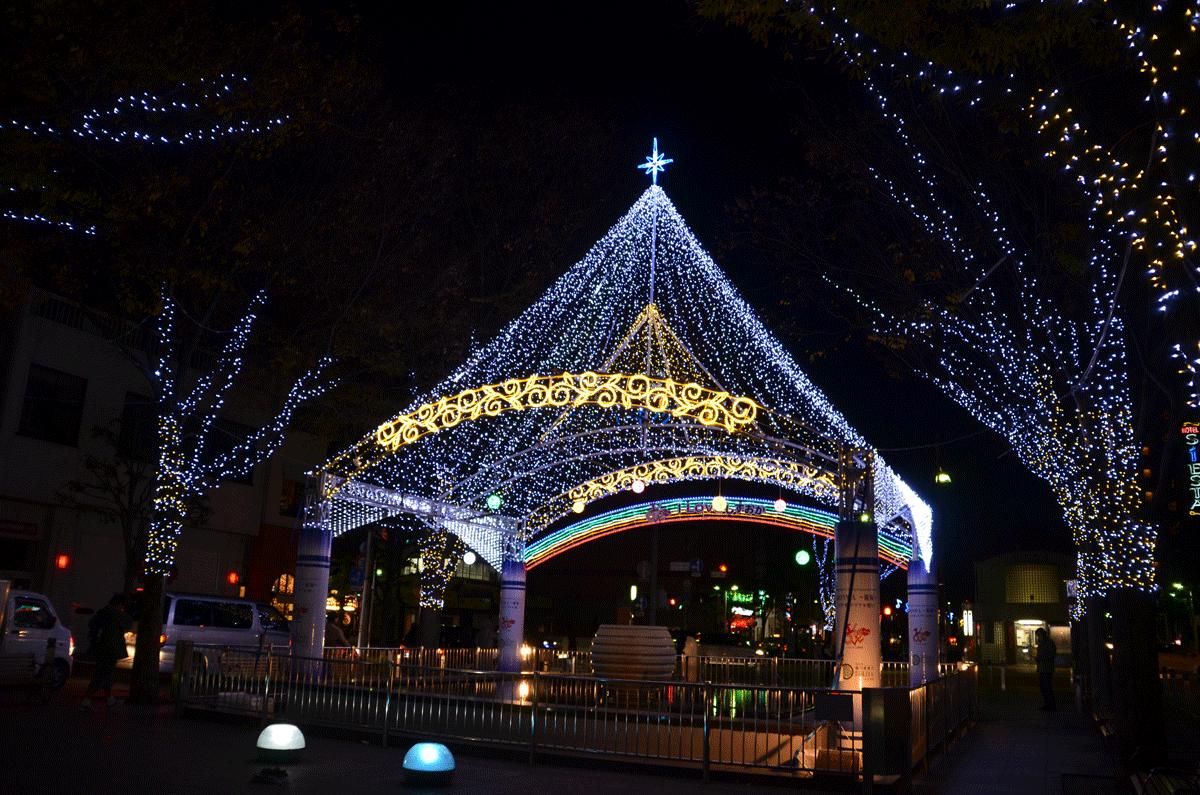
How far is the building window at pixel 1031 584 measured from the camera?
52.6 meters

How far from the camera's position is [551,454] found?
74.7 feet

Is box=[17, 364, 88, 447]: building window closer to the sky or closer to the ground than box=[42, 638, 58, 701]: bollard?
closer to the sky

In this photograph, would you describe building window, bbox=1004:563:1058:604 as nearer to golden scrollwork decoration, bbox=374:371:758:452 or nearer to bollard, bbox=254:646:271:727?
golden scrollwork decoration, bbox=374:371:758:452

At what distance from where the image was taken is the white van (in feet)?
68.4

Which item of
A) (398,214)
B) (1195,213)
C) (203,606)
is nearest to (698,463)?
(398,214)

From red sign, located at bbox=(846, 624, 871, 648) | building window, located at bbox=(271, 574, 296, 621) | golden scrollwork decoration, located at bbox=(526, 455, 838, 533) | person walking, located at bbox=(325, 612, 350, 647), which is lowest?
person walking, located at bbox=(325, 612, 350, 647)

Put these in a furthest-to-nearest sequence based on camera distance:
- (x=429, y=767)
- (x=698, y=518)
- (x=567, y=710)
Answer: (x=698, y=518) < (x=567, y=710) < (x=429, y=767)

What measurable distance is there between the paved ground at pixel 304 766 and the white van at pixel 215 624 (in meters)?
5.58

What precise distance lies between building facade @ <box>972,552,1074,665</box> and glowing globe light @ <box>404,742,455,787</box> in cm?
4735

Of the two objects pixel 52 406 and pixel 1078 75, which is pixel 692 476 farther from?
pixel 52 406

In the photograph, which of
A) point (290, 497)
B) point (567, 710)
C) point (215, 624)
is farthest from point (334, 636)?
point (567, 710)

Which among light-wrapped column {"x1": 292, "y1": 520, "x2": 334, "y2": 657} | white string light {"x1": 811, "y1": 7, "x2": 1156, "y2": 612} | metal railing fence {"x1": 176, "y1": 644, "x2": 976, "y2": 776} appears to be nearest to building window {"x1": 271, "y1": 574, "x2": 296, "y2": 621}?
light-wrapped column {"x1": 292, "y1": 520, "x2": 334, "y2": 657}

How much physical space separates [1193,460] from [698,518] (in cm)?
1122

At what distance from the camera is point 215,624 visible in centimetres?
2198
